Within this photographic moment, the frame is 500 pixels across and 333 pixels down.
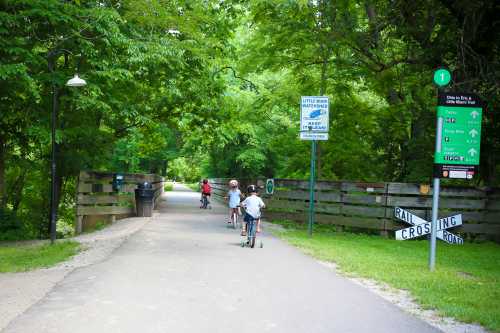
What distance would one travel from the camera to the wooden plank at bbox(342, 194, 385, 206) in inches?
616

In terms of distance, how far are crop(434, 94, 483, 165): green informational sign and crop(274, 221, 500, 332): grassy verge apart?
1972 millimetres

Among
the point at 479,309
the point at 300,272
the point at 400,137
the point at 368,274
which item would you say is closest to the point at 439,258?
the point at 368,274

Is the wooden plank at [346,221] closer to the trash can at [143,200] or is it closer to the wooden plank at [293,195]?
the wooden plank at [293,195]

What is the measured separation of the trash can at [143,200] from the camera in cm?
1859

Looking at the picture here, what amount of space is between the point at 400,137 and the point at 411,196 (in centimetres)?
313

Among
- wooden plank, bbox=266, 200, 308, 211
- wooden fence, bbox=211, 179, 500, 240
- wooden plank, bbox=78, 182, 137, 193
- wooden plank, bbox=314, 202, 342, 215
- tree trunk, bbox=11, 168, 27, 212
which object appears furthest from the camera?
tree trunk, bbox=11, 168, 27, 212

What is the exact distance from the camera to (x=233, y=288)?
7.12m

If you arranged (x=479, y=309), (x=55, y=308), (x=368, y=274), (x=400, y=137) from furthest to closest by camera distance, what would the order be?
(x=400, y=137), (x=368, y=274), (x=479, y=309), (x=55, y=308)

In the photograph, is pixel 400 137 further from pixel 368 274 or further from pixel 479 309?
pixel 479 309

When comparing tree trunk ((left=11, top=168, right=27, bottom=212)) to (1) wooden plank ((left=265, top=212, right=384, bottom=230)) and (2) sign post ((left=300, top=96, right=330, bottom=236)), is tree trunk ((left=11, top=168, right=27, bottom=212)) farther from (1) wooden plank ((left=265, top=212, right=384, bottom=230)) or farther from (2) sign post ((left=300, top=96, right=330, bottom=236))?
(2) sign post ((left=300, top=96, right=330, bottom=236))

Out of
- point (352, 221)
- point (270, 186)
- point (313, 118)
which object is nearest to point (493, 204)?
point (352, 221)

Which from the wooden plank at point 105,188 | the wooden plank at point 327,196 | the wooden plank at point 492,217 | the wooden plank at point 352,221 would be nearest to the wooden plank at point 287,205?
the wooden plank at point 327,196

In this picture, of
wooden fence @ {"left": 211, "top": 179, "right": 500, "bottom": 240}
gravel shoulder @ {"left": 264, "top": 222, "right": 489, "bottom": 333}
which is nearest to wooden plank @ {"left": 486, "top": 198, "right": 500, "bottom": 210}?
wooden fence @ {"left": 211, "top": 179, "right": 500, "bottom": 240}

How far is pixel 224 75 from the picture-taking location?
78.3 ft
